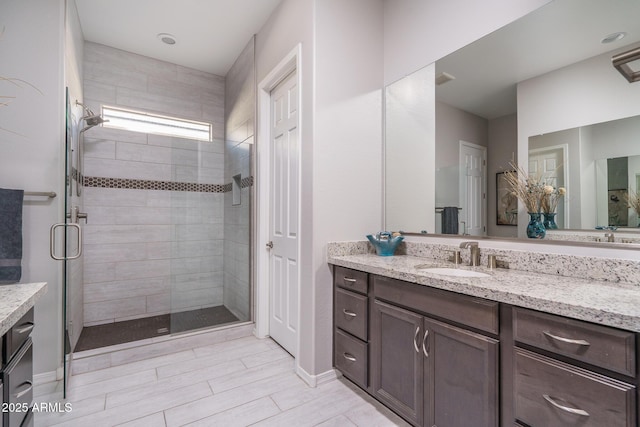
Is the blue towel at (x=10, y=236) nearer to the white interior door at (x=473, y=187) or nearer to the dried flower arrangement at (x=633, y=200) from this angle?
the white interior door at (x=473, y=187)

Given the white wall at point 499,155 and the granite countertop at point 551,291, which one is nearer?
the granite countertop at point 551,291

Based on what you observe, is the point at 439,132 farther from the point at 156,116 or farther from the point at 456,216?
the point at 156,116

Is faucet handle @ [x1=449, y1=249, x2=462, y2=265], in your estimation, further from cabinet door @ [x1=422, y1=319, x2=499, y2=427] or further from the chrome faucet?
cabinet door @ [x1=422, y1=319, x2=499, y2=427]

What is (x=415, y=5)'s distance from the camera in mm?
2158

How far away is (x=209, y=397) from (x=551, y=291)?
1.98 meters

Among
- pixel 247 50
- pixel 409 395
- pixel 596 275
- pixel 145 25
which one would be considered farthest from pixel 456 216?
pixel 145 25

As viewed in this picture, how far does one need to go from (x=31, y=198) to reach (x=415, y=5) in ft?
9.79

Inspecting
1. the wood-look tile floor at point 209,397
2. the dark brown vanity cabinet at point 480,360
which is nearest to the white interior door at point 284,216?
the wood-look tile floor at point 209,397

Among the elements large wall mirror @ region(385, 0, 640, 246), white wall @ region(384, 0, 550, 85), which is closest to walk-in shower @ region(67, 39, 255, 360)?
white wall @ region(384, 0, 550, 85)

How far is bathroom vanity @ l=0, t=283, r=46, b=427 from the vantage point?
958 millimetres

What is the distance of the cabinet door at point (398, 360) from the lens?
4.94 ft

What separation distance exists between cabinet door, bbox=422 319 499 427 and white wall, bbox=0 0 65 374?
2.43 m

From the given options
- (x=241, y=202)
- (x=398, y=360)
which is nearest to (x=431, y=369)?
(x=398, y=360)

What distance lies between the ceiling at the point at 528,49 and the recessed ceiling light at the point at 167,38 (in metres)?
2.61
